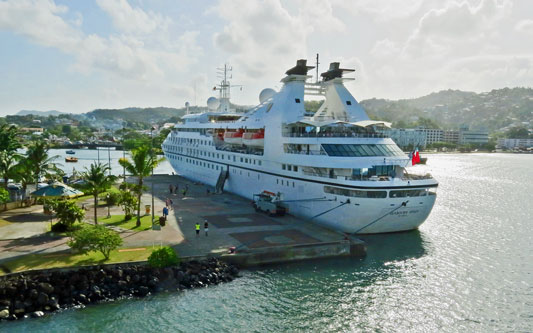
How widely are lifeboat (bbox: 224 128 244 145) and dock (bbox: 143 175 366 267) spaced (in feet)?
35.1

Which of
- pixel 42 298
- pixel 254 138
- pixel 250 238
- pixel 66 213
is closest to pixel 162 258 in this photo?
pixel 42 298

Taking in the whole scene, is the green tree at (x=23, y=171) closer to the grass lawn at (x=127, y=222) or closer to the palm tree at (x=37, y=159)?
the palm tree at (x=37, y=159)

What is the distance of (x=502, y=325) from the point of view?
56.2 feet

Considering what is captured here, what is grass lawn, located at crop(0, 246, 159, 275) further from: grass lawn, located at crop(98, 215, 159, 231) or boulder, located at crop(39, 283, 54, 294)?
grass lawn, located at crop(98, 215, 159, 231)

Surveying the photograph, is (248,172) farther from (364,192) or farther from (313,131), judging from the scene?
(364,192)

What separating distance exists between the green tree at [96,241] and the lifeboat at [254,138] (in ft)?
69.3

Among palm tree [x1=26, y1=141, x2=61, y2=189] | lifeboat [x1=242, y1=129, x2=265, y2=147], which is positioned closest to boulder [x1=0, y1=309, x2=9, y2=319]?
palm tree [x1=26, y1=141, x2=61, y2=189]

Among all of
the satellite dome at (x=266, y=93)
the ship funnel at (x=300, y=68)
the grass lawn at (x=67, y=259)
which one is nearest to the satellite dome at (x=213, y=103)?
the satellite dome at (x=266, y=93)

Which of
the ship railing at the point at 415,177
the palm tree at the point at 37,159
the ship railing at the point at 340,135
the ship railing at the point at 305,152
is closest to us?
the ship railing at the point at 415,177

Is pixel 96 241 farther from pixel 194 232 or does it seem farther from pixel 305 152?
pixel 305 152

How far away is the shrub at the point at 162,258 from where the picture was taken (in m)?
20.6

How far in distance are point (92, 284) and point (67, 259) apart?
2.75 meters

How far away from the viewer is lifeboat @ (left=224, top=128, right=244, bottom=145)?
44156mm

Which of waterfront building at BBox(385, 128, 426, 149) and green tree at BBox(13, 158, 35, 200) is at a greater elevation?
waterfront building at BBox(385, 128, 426, 149)
